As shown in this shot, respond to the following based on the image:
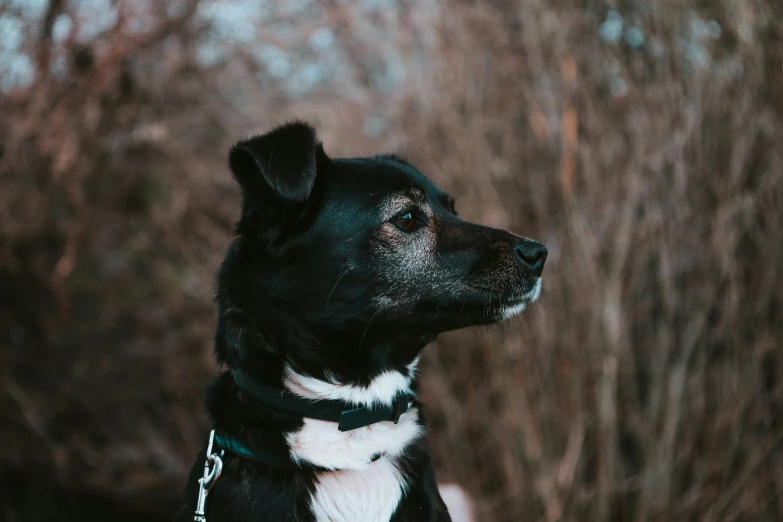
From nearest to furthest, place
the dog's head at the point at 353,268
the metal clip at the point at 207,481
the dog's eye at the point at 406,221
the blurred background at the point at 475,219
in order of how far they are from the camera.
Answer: the metal clip at the point at 207,481, the dog's head at the point at 353,268, the dog's eye at the point at 406,221, the blurred background at the point at 475,219

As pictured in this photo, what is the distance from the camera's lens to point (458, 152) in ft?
14.7

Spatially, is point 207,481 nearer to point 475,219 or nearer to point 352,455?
point 352,455

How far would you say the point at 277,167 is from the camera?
2.24 metres

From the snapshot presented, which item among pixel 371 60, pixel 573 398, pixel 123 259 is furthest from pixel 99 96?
pixel 573 398

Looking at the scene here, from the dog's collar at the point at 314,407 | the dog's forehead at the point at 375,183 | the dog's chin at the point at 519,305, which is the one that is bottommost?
the dog's collar at the point at 314,407

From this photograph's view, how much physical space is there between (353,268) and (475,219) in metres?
→ 2.10

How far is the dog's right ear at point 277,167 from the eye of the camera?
2.23 metres

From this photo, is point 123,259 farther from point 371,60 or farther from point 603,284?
point 603,284

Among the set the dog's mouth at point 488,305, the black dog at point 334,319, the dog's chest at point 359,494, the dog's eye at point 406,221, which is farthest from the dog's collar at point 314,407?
the dog's eye at point 406,221

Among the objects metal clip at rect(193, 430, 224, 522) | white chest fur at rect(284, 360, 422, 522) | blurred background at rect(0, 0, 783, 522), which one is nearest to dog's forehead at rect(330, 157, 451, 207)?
white chest fur at rect(284, 360, 422, 522)

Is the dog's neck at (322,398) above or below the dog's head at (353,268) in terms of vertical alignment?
below

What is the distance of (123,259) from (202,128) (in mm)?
1299

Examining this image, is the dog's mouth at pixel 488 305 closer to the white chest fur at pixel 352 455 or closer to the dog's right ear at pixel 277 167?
the white chest fur at pixel 352 455

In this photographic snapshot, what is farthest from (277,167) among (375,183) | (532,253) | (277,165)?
(532,253)
